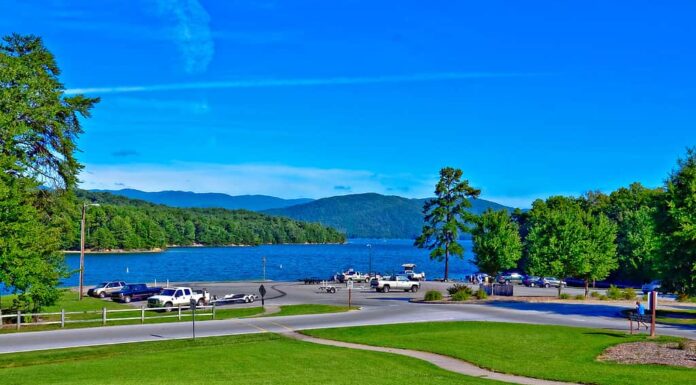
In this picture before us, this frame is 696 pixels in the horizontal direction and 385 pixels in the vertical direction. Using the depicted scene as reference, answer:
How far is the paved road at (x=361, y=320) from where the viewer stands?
3303 cm

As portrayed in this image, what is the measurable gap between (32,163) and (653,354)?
4219cm

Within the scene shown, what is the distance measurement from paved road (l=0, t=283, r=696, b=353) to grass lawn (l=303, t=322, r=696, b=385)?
3.80 metres

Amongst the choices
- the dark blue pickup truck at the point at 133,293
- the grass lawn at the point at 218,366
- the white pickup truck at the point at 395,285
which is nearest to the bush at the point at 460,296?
the white pickup truck at the point at 395,285

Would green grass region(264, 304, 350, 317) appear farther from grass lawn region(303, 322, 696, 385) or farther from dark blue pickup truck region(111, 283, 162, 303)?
dark blue pickup truck region(111, 283, 162, 303)

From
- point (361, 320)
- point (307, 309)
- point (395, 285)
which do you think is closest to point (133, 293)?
point (307, 309)

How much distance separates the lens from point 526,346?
2919 centimetres

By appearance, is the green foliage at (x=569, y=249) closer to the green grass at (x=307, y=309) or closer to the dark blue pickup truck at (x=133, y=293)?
the green grass at (x=307, y=309)

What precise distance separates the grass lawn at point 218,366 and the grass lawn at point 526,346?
2.94 meters

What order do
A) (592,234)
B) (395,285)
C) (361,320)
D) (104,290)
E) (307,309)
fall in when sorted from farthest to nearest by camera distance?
(395,285)
(592,234)
(104,290)
(307,309)
(361,320)

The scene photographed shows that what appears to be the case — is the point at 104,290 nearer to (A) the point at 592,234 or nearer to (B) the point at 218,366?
(B) the point at 218,366

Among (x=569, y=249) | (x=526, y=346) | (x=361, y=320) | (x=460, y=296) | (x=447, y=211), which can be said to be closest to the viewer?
(x=526, y=346)

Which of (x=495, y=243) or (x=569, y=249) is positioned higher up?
(x=495, y=243)

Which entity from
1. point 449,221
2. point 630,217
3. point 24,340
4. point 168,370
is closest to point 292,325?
point 24,340

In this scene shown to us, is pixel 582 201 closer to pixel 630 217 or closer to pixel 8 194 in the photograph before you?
pixel 630 217
